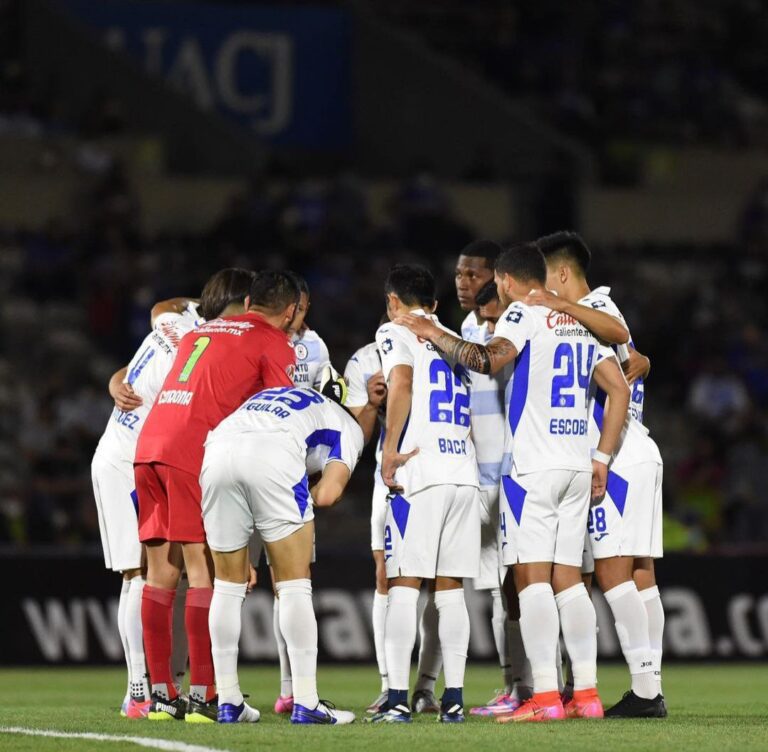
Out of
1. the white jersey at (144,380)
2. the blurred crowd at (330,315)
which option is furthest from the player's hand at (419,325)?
the blurred crowd at (330,315)

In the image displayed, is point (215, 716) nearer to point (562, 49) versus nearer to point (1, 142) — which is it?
point (1, 142)

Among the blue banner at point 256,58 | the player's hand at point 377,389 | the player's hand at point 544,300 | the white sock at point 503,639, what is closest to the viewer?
the player's hand at point 544,300

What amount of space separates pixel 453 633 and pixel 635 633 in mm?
946

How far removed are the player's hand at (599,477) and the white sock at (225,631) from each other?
1929 mm

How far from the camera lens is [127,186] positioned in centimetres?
2045

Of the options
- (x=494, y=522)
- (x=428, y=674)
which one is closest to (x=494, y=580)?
(x=494, y=522)

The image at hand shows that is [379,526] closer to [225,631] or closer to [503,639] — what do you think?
[503,639]

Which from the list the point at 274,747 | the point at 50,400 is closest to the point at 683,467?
the point at 50,400

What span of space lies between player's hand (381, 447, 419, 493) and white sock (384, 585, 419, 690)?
0.57 m

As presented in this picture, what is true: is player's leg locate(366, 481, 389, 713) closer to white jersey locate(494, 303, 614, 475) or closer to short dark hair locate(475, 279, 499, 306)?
white jersey locate(494, 303, 614, 475)

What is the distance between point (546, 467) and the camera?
8.70 metres

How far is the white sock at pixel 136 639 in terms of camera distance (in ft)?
29.7

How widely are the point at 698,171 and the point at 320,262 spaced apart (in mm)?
6598

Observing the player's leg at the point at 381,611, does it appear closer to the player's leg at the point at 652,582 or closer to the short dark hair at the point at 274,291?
the player's leg at the point at 652,582
